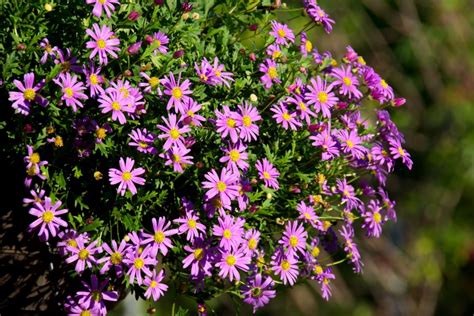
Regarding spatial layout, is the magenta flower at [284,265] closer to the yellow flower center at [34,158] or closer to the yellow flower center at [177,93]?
the yellow flower center at [177,93]

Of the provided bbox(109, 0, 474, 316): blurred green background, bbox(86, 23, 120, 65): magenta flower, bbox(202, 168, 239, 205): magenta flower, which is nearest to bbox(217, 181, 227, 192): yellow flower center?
bbox(202, 168, 239, 205): magenta flower

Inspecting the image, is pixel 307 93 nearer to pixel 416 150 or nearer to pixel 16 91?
pixel 16 91

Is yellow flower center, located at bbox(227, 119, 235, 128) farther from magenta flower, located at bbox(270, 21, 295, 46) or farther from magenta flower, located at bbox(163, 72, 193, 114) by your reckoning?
magenta flower, located at bbox(270, 21, 295, 46)

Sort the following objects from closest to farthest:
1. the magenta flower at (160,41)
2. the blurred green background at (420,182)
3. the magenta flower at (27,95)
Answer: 1. the magenta flower at (27,95)
2. the magenta flower at (160,41)
3. the blurred green background at (420,182)

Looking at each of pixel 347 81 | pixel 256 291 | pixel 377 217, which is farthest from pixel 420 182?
pixel 256 291

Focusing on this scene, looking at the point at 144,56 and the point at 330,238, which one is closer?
the point at 144,56

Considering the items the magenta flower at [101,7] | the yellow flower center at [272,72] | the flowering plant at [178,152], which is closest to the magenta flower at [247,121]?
the flowering plant at [178,152]

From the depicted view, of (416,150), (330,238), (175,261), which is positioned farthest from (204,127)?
(416,150)
